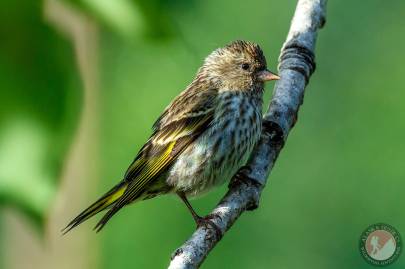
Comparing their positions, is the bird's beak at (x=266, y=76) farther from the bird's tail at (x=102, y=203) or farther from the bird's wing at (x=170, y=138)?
the bird's tail at (x=102, y=203)

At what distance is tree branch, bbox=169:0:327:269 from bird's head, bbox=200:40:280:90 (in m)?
0.32

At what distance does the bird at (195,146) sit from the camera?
3.42 m

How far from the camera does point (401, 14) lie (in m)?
5.21

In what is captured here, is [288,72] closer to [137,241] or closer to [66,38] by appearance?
[137,241]

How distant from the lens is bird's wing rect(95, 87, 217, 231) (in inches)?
138

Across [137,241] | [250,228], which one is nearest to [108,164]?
[137,241]

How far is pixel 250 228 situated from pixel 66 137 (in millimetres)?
3129

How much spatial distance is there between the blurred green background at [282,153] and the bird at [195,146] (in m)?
0.15

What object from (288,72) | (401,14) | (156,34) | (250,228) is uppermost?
(401,14)

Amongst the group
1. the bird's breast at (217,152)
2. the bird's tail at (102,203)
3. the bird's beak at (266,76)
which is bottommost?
the bird's tail at (102,203)

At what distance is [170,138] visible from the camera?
142 inches

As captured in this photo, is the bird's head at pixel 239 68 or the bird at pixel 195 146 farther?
the bird's head at pixel 239 68

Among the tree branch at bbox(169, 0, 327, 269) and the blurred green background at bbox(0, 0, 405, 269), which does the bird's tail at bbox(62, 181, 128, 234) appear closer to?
the blurred green background at bbox(0, 0, 405, 269)

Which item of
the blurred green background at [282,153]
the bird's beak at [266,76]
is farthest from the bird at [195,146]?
the blurred green background at [282,153]
